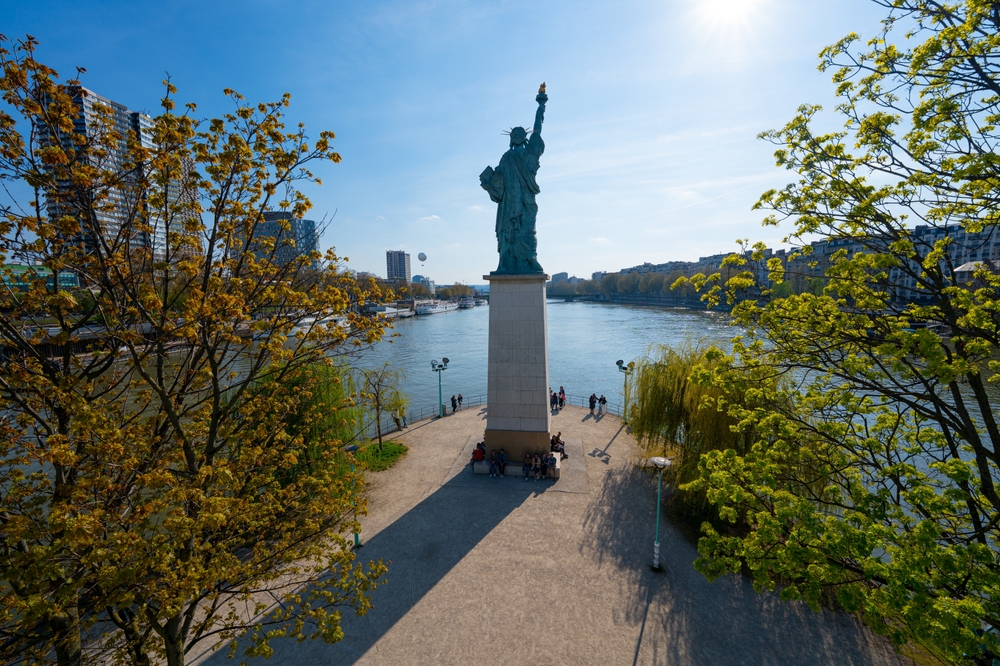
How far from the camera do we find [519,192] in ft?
48.0

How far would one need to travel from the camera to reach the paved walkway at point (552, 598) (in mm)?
7617

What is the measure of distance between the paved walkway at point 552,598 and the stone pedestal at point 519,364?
1.76 meters

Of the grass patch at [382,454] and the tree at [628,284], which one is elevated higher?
the tree at [628,284]

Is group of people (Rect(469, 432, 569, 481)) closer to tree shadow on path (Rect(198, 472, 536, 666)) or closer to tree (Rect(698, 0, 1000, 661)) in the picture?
tree shadow on path (Rect(198, 472, 536, 666))

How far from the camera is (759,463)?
6.39 m

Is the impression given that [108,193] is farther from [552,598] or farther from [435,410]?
[435,410]

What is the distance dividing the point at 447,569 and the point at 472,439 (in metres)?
8.05

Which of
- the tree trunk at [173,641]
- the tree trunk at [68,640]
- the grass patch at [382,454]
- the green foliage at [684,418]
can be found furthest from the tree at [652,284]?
the tree trunk at [68,640]

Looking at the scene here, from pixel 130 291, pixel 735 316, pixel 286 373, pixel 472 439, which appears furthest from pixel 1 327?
pixel 472 439

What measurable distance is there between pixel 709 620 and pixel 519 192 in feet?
41.3

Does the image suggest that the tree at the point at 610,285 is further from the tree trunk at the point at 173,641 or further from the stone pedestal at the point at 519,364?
the tree trunk at the point at 173,641

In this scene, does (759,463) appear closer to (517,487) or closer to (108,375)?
(517,487)

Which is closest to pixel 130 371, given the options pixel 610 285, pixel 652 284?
pixel 652 284

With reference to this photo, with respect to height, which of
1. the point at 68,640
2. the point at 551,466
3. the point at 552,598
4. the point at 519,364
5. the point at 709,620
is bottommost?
the point at 709,620
